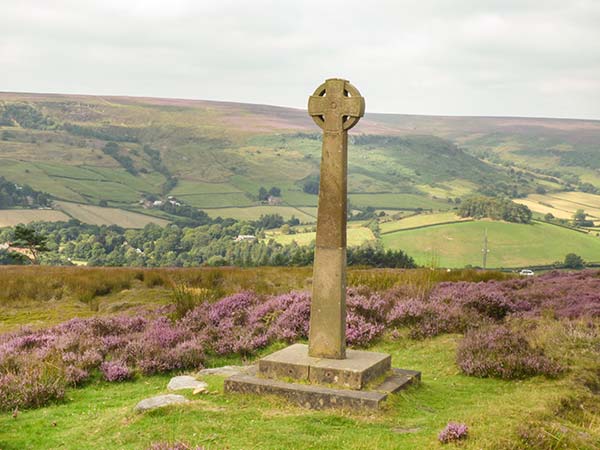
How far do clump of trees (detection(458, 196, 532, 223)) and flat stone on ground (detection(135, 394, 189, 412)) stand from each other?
95.2 metres

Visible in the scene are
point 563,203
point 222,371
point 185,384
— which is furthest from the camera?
point 563,203

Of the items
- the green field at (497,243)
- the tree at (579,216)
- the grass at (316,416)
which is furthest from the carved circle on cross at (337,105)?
the tree at (579,216)

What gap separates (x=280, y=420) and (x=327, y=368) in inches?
53.1

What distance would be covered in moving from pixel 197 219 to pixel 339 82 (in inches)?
5076

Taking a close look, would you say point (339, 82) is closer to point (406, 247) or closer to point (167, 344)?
point (167, 344)

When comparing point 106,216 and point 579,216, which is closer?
point 106,216

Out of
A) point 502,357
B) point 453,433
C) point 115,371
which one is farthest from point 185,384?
point 502,357

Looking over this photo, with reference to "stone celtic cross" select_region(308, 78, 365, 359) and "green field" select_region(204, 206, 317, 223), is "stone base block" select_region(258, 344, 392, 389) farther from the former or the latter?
"green field" select_region(204, 206, 317, 223)

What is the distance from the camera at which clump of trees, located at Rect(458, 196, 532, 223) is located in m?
100

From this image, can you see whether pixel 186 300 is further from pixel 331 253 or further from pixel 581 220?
pixel 581 220

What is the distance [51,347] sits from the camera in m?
12.7

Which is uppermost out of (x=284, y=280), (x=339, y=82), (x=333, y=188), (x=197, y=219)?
(x=339, y=82)

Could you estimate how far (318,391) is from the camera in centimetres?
904

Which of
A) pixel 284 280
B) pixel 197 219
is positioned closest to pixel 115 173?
pixel 197 219
